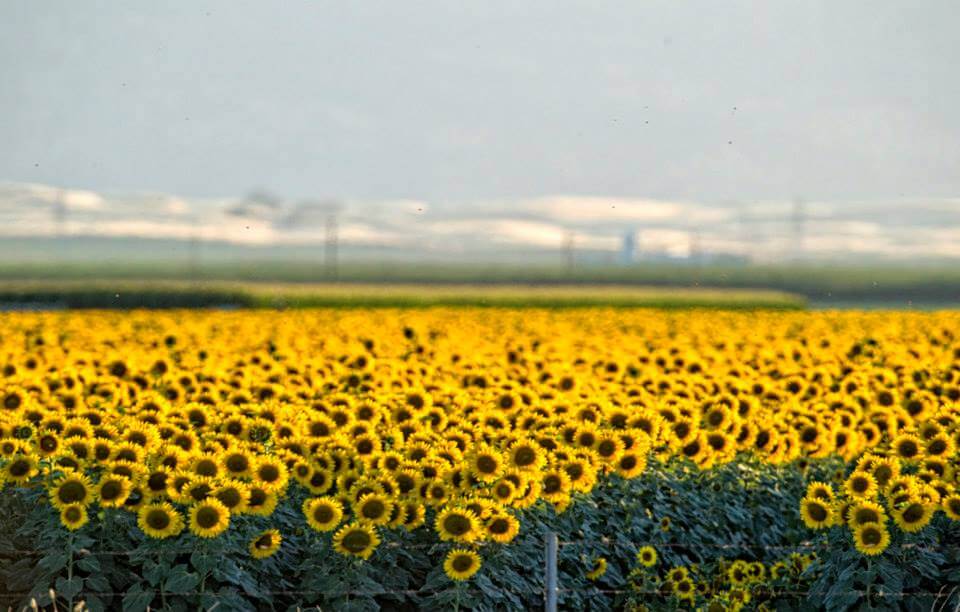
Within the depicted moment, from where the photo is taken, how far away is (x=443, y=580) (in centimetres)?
800

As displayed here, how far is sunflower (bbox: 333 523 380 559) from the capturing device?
7.96 meters

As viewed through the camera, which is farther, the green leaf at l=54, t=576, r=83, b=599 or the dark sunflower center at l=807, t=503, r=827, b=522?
the dark sunflower center at l=807, t=503, r=827, b=522

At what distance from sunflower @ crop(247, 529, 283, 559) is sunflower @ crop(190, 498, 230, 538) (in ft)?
0.72

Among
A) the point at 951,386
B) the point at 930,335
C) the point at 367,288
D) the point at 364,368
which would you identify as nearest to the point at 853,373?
the point at 951,386

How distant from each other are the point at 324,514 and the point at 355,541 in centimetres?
28

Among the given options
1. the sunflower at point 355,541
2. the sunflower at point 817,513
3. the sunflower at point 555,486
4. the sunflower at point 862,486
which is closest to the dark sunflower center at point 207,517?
the sunflower at point 355,541

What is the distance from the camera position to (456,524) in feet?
26.8

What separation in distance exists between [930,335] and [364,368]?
30.0 ft

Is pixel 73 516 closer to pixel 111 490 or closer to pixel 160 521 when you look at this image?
pixel 111 490

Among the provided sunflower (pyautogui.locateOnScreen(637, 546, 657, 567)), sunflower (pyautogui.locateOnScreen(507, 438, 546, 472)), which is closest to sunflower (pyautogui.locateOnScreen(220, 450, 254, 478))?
sunflower (pyautogui.locateOnScreen(507, 438, 546, 472))

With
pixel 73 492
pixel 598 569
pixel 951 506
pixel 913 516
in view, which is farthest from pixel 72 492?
pixel 951 506

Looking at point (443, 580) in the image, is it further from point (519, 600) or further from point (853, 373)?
point (853, 373)

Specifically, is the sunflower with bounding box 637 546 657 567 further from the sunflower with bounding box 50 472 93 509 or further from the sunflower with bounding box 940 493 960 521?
the sunflower with bounding box 50 472 93 509

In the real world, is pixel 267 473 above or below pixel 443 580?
above
